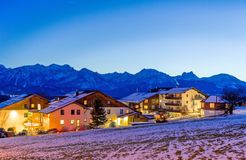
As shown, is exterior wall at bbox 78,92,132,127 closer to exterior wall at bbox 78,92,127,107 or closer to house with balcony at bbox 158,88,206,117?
exterior wall at bbox 78,92,127,107

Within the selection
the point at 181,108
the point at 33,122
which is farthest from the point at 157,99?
the point at 33,122

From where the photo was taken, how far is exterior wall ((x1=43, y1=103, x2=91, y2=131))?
73.2m

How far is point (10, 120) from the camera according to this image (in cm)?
8250

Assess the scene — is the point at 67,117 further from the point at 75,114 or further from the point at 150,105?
the point at 150,105

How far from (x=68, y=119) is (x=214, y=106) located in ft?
136

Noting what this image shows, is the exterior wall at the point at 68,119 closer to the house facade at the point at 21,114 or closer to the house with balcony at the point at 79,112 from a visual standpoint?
the house with balcony at the point at 79,112

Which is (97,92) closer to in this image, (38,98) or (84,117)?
(84,117)

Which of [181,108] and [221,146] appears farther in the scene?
[181,108]

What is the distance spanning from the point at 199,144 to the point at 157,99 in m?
101

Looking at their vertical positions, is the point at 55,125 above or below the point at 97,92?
below

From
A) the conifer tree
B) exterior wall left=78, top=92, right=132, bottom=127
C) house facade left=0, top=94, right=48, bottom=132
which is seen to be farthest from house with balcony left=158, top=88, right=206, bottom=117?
house facade left=0, top=94, right=48, bottom=132

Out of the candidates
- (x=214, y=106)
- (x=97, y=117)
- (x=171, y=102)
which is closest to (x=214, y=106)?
(x=214, y=106)

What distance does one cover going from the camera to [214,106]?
9288cm

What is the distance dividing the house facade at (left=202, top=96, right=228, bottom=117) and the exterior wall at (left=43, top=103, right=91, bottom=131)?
34882 millimetres
